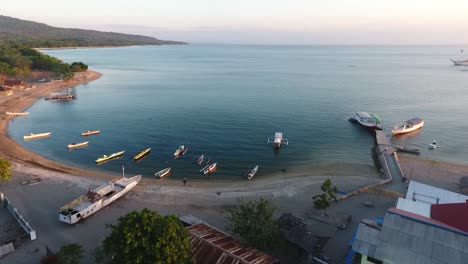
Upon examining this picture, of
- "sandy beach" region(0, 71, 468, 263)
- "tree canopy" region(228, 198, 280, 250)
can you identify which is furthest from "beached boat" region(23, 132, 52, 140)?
"tree canopy" region(228, 198, 280, 250)

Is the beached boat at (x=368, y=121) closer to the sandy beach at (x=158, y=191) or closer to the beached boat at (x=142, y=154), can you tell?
the sandy beach at (x=158, y=191)

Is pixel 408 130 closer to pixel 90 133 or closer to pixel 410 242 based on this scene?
pixel 410 242

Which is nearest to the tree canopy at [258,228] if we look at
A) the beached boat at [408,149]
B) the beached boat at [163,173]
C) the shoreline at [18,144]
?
the beached boat at [163,173]

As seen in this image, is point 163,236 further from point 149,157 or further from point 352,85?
point 352,85

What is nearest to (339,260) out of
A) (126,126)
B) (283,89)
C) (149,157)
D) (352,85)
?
(149,157)

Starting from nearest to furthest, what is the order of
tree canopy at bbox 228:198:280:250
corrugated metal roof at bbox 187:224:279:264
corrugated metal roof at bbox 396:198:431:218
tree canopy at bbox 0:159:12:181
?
corrugated metal roof at bbox 187:224:279:264 < tree canopy at bbox 228:198:280:250 < corrugated metal roof at bbox 396:198:431:218 < tree canopy at bbox 0:159:12:181

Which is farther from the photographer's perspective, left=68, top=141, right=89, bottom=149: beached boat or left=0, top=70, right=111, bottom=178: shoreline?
left=68, top=141, right=89, bottom=149: beached boat

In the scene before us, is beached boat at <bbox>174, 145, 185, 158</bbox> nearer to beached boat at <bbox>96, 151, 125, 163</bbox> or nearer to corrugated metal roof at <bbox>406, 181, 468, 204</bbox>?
beached boat at <bbox>96, 151, 125, 163</bbox>
